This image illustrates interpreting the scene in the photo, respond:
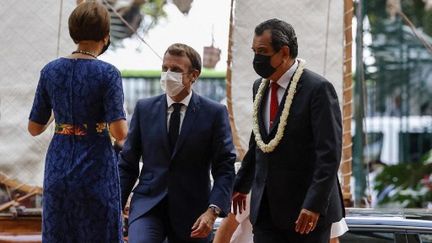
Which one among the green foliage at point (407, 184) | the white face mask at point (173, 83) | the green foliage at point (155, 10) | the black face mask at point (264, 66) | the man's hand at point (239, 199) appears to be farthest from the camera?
the green foliage at point (407, 184)

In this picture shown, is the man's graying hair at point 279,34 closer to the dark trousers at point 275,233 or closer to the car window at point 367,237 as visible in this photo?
the dark trousers at point 275,233

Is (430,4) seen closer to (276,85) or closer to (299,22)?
(299,22)

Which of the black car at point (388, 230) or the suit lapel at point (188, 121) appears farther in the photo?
the black car at point (388, 230)

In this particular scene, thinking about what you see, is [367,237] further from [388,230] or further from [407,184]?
[407,184]

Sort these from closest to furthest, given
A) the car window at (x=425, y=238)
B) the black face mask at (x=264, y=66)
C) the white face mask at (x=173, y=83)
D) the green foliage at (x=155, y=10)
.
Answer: the black face mask at (x=264, y=66) → the white face mask at (x=173, y=83) → the car window at (x=425, y=238) → the green foliage at (x=155, y=10)

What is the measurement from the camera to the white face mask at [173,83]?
Result: 8.01m

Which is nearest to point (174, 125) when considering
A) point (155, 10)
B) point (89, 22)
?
point (89, 22)

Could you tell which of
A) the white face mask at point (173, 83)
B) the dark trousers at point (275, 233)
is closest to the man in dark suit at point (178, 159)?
the white face mask at point (173, 83)

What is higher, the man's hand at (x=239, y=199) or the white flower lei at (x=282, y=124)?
the white flower lei at (x=282, y=124)

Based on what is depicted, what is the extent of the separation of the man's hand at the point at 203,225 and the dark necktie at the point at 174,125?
42 centimetres

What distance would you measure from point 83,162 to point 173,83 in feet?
3.66

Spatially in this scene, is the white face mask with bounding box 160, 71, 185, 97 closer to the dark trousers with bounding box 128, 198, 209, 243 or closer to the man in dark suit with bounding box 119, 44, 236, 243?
the man in dark suit with bounding box 119, 44, 236, 243

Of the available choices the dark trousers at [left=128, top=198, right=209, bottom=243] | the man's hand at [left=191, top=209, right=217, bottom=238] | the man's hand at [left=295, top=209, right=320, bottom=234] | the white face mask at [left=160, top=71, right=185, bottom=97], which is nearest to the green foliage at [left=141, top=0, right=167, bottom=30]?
the white face mask at [left=160, top=71, right=185, bottom=97]

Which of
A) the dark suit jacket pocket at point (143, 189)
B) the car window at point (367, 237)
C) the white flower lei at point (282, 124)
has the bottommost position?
the car window at point (367, 237)
